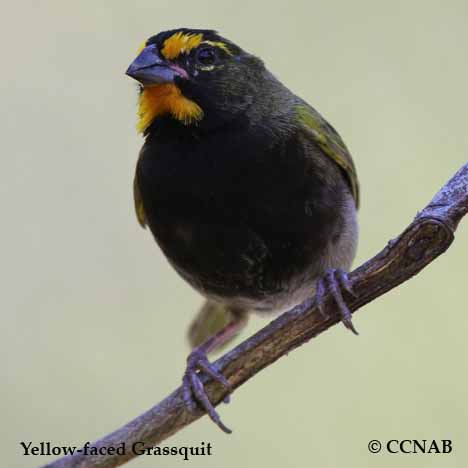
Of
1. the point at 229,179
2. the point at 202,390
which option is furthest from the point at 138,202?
the point at 202,390

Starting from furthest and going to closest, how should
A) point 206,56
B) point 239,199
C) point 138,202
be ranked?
point 138,202 → point 206,56 → point 239,199

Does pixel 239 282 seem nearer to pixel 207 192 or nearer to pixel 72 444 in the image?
pixel 207 192

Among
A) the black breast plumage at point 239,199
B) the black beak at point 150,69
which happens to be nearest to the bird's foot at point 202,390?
the black breast plumage at point 239,199

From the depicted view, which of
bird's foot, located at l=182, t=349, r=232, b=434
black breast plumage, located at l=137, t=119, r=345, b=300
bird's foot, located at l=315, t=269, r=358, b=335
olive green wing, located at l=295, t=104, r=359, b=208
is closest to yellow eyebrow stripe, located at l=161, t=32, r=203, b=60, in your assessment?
black breast plumage, located at l=137, t=119, r=345, b=300

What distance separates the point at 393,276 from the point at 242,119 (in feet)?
4.18

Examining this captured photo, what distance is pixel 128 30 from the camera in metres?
7.89

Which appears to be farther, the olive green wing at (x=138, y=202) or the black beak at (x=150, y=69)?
the olive green wing at (x=138, y=202)

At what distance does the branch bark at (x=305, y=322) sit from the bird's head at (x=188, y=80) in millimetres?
1106

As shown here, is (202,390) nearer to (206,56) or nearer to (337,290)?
(337,290)

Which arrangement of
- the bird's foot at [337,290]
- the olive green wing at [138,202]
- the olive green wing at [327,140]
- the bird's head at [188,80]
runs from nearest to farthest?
1. the bird's foot at [337,290]
2. the bird's head at [188,80]
3. the olive green wing at [327,140]
4. the olive green wing at [138,202]

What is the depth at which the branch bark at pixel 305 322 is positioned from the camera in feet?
13.6

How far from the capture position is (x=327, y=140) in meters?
5.39

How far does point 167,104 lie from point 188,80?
0.54ft

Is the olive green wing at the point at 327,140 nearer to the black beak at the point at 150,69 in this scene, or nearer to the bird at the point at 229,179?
the bird at the point at 229,179
